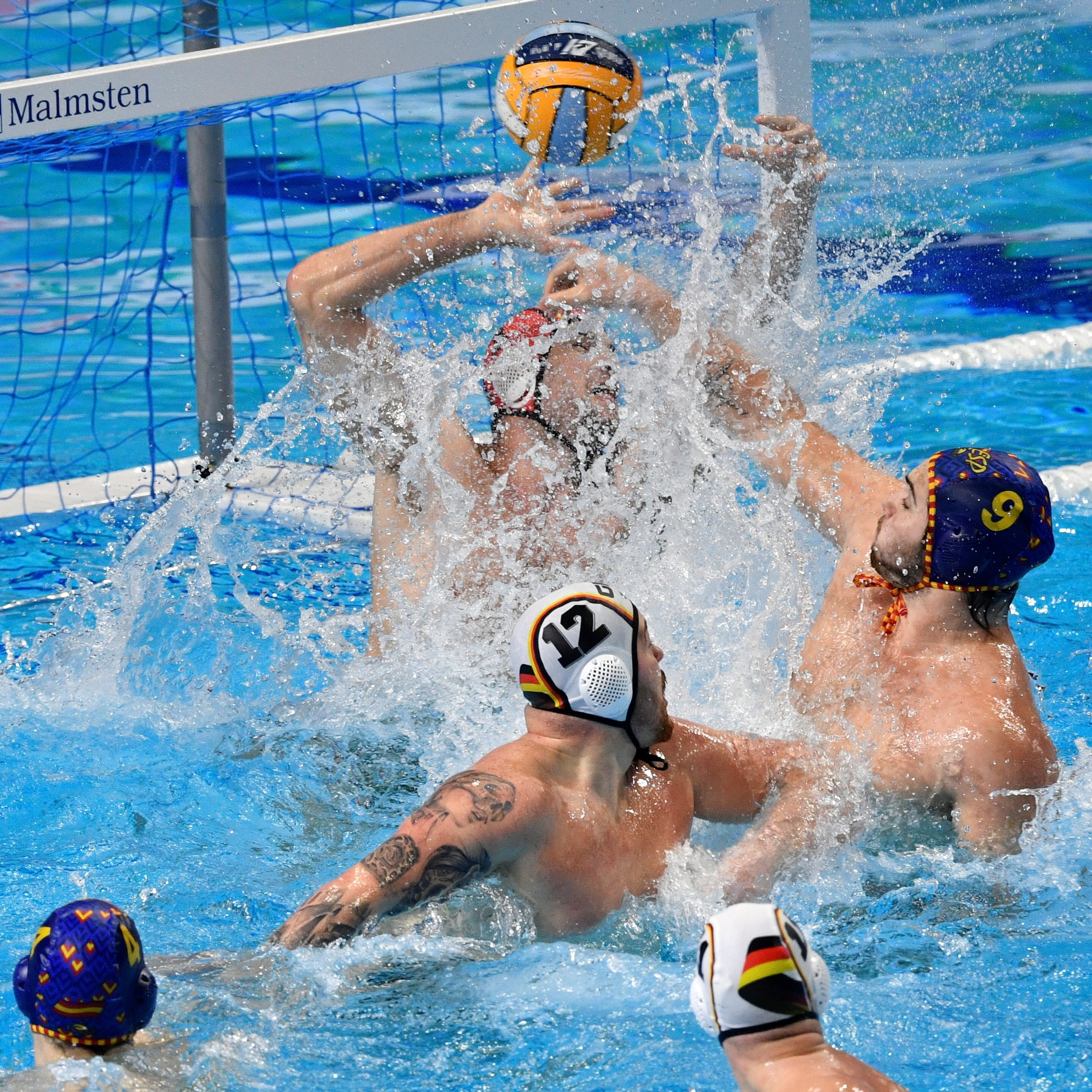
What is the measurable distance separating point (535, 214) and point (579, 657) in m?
1.28

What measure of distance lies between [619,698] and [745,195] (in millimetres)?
7543

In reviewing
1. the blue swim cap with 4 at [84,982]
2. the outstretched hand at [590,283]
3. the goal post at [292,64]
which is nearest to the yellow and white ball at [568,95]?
the outstretched hand at [590,283]

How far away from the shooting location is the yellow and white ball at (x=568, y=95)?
366 centimetres

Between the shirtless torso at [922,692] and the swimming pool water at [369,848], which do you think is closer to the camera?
the swimming pool water at [369,848]

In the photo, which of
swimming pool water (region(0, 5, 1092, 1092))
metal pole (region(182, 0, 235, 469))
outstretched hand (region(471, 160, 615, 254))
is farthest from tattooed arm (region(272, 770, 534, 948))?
metal pole (region(182, 0, 235, 469))

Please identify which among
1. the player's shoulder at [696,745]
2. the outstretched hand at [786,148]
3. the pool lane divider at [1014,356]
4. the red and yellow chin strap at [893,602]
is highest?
the outstretched hand at [786,148]

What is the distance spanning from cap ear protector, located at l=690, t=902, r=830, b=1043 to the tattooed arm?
24.9 inches

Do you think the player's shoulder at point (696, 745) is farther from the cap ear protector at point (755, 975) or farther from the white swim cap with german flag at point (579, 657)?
the cap ear protector at point (755, 975)

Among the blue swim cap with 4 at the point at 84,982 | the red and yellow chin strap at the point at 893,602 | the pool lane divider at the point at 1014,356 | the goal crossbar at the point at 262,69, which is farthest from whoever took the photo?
the pool lane divider at the point at 1014,356

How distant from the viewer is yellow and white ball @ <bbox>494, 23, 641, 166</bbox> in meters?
3.66

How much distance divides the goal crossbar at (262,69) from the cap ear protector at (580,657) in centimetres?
220

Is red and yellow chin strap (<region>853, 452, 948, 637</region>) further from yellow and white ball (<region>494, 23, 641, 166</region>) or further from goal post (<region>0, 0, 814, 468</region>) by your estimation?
goal post (<region>0, 0, 814, 468</region>)

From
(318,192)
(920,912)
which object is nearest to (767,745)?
(920,912)

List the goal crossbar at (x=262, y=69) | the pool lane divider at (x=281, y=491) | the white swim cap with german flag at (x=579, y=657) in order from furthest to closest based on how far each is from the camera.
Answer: the pool lane divider at (x=281, y=491), the goal crossbar at (x=262, y=69), the white swim cap with german flag at (x=579, y=657)
